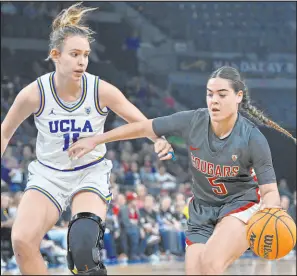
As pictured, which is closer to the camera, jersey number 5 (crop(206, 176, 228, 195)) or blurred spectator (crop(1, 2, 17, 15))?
jersey number 5 (crop(206, 176, 228, 195))

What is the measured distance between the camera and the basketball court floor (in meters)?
10.5

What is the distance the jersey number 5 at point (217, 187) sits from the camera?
4.96 m

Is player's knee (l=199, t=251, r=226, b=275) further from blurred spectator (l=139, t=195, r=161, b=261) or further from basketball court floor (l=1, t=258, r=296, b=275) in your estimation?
blurred spectator (l=139, t=195, r=161, b=261)

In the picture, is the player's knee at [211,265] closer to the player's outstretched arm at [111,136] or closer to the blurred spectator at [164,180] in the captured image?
the player's outstretched arm at [111,136]

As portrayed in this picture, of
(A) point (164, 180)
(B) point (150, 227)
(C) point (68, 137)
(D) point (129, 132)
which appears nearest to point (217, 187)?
(D) point (129, 132)

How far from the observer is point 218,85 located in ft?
15.9

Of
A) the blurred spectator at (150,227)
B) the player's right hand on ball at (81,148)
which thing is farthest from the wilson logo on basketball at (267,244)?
the blurred spectator at (150,227)

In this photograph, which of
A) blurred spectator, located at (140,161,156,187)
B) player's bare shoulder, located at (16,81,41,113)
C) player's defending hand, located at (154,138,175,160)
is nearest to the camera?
player's defending hand, located at (154,138,175,160)

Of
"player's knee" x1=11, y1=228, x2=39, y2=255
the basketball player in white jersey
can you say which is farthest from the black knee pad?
"player's knee" x1=11, y1=228, x2=39, y2=255

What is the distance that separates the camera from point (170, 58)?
1648cm

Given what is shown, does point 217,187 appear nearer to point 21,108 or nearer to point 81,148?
point 81,148

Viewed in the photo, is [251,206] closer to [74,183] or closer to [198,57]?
[74,183]

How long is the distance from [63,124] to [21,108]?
12.1 inches

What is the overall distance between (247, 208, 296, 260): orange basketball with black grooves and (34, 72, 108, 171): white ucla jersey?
137cm
